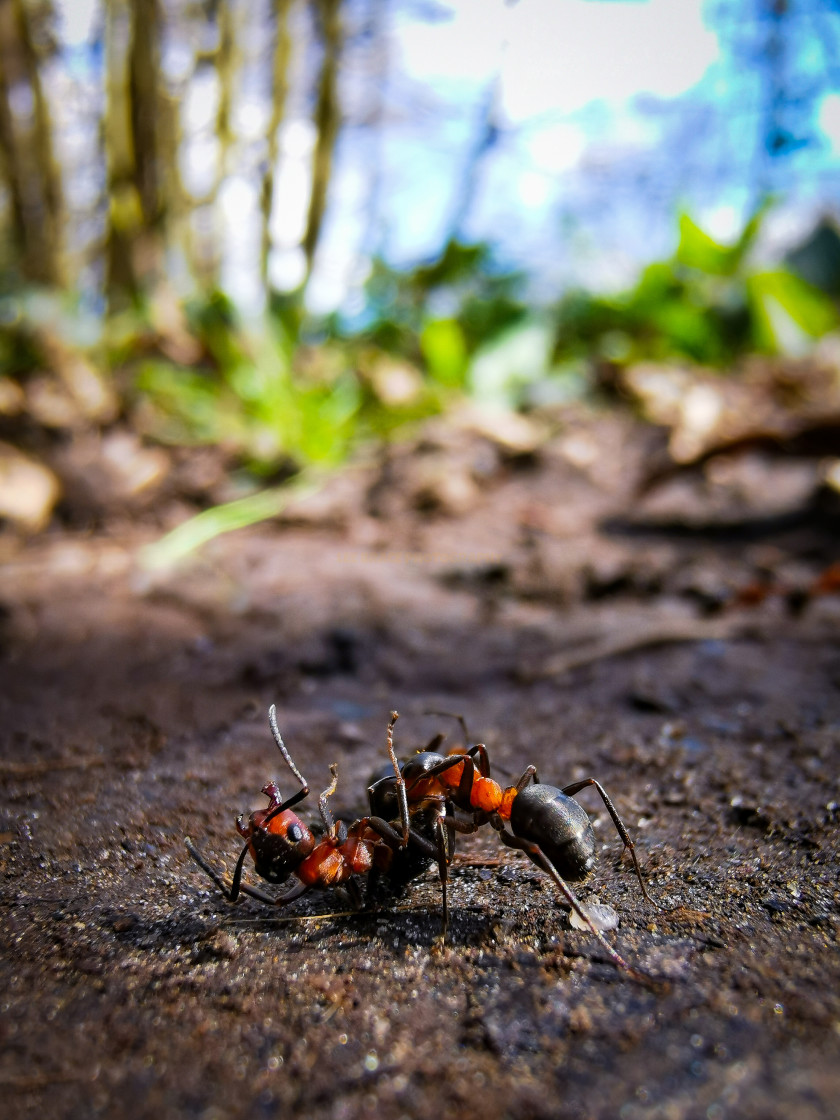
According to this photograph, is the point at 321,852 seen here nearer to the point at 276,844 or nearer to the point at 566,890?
the point at 276,844

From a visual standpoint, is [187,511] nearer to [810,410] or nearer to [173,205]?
[173,205]

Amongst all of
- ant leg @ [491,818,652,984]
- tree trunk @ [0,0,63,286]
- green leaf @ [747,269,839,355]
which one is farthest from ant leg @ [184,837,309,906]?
green leaf @ [747,269,839,355]

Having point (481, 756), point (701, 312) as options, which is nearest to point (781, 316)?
point (701, 312)

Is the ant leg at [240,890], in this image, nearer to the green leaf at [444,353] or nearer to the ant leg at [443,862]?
the ant leg at [443,862]

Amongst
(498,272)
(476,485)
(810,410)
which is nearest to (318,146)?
(498,272)

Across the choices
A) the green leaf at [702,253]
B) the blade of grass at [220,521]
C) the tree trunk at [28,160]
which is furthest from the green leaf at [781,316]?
the tree trunk at [28,160]

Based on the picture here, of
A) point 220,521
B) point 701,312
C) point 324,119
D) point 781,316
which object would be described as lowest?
point 220,521

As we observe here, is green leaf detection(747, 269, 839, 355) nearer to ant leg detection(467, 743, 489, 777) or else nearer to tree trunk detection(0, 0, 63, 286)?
tree trunk detection(0, 0, 63, 286)
